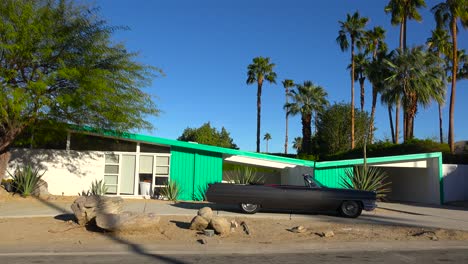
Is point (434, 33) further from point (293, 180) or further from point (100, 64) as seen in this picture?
point (100, 64)

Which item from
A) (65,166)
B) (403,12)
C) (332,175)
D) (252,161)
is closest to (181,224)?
(65,166)

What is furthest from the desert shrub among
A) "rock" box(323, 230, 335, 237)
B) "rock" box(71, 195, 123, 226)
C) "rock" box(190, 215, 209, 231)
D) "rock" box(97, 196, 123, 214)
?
"rock" box(323, 230, 335, 237)

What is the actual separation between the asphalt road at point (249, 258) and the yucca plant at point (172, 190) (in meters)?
10.5

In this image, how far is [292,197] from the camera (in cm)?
1429

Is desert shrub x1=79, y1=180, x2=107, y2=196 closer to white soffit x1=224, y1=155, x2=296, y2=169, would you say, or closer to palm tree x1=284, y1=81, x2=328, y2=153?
white soffit x1=224, y1=155, x2=296, y2=169

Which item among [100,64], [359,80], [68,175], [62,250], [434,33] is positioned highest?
[434,33]

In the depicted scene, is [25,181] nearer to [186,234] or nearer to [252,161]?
[186,234]

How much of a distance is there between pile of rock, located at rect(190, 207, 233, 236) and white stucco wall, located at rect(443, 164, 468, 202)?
51.3 feet

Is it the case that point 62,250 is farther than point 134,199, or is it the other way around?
point 134,199

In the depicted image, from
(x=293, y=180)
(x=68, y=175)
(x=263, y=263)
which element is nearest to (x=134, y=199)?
(x=68, y=175)

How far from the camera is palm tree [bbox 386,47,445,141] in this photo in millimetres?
31094

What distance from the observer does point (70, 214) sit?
43.9 ft

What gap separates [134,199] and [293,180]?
8489 millimetres

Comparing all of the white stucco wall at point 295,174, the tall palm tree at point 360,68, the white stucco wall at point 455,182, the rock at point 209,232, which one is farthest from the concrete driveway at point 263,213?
the tall palm tree at point 360,68
